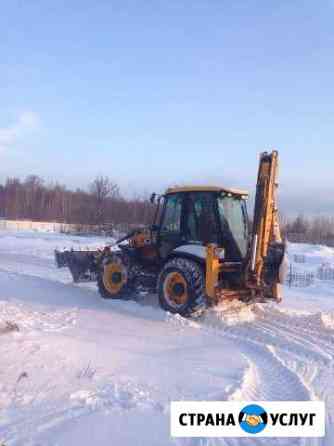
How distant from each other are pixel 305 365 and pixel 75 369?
2958 millimetres

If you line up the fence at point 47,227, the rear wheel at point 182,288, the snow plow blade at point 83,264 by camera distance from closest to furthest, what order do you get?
1. the rear wheel at point 182,288
2. the snow plow blade at point 83,264
3. the fence at point 47,227

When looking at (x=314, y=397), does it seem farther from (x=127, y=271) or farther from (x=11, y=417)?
(x=127, y=271)

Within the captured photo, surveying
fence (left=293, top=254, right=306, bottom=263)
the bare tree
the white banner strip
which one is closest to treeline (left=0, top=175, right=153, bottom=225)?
the bare tree

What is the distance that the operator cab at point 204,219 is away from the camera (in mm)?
9570

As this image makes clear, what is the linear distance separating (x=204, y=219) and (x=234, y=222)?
65 centimetres

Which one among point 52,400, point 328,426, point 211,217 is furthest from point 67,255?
point 328,426

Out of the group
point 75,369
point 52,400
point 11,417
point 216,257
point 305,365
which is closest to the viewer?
point 11,417

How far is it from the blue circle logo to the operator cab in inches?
202

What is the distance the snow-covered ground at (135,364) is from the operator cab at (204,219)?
1.34 meters

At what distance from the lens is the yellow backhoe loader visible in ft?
29.9

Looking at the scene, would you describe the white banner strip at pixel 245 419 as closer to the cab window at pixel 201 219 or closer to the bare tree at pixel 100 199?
the cab window at pixel 201 219

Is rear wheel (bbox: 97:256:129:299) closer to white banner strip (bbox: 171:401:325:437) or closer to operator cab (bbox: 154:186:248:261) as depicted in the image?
operator cab (bbox: 154:186:248:261)

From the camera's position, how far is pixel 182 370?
5797mm

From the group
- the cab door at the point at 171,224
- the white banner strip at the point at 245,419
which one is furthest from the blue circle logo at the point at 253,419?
the cab door at the point at 171,224
